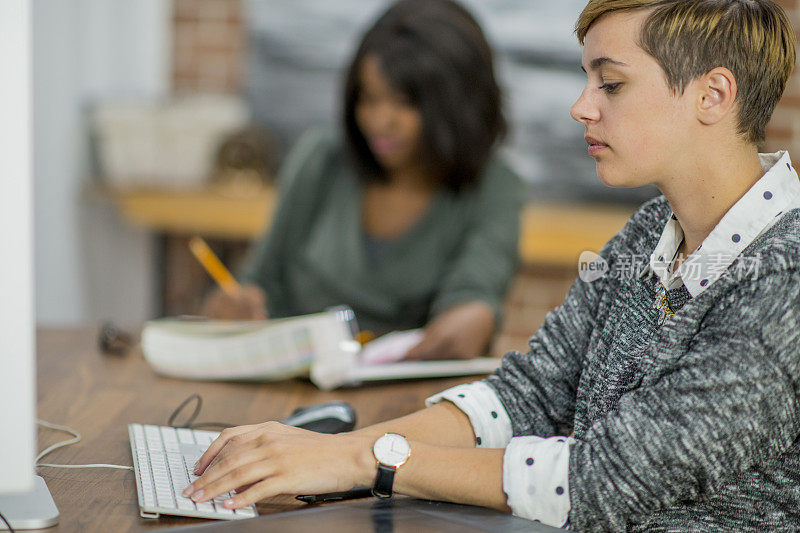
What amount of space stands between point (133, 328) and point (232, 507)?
3.34 ft

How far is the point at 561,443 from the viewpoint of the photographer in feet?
3.01

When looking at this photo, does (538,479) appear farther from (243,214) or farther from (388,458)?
(243,214)

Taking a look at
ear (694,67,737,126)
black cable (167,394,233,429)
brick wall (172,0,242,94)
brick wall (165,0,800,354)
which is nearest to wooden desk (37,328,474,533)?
black cable (167,394,233,429)

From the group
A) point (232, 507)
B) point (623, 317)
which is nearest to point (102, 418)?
point (232, 507)

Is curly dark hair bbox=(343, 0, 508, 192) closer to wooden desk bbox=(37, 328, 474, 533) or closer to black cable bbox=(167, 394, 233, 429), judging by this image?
wooden desk bbox=(37, 328, 474, 533)

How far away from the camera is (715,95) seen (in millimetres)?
936

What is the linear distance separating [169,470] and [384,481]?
0.25 m

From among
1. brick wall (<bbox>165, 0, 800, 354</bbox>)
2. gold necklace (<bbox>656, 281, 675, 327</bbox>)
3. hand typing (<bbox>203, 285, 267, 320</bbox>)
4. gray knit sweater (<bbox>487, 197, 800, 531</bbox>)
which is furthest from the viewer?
brick wall (<bbox>165, 0, 800, 354</bbox>)

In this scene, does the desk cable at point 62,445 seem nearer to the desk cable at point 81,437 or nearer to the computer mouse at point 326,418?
the desk cable at point 81,437

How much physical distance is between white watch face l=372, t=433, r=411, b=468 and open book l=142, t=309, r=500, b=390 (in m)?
0.47

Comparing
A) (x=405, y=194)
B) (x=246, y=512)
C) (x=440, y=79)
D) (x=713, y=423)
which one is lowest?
(x=246, y=512)

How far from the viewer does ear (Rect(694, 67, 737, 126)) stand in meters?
0.93

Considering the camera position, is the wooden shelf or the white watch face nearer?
the white watch face

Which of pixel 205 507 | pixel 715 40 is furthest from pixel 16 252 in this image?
pixel 715 40
